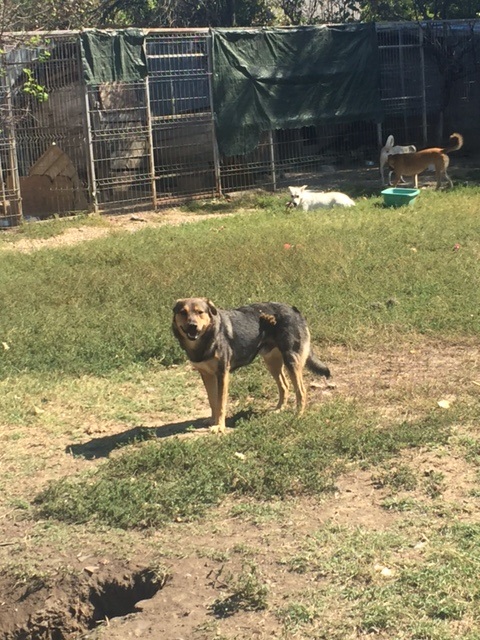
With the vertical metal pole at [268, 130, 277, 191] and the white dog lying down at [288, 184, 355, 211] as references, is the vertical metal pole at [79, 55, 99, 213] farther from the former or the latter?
the vertical metal pole at [268, 130, 277, 191]

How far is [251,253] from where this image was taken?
10875 millimetres

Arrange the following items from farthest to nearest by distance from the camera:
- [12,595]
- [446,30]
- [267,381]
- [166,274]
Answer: [446,30]
[166,274]
[267,381]
[12,595]

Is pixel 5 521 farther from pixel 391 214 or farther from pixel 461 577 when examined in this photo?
pixel 391 214

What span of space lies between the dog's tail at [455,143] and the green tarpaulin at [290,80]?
161cm

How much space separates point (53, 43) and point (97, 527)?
11.7 meters

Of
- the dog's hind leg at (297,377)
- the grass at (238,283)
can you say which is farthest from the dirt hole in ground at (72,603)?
the grass at (238,283)

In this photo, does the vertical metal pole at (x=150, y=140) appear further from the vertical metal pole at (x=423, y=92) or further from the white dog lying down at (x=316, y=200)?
the vertical metal pole at (x=423, y=92)

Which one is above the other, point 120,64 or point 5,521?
point 120,64

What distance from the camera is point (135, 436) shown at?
600 centimetres

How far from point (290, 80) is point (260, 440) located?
13.1 m

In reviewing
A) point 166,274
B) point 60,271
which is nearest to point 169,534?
point 166,274

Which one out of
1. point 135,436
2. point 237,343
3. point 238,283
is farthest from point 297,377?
point 238,283

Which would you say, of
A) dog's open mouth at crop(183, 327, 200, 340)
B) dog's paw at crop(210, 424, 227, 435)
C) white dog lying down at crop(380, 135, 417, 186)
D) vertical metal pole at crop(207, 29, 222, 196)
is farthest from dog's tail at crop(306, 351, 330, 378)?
white dog lying down at crop(380, 135, 417, 186)

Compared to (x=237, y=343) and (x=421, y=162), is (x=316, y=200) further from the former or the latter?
(x=237, y=343)
